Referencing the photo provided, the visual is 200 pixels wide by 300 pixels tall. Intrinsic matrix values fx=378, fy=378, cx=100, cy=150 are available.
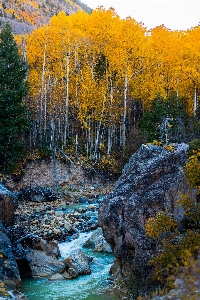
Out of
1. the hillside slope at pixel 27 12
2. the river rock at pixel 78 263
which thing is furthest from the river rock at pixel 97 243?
the hillside slope at pixel 27 12

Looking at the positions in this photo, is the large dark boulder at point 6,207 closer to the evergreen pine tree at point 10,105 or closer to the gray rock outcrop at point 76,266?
the gray rock outcrop at point 76,266

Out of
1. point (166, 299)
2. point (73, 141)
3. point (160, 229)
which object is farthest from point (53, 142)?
point (166, 299)

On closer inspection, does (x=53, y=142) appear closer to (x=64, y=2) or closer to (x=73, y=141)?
(x=73, y=141)

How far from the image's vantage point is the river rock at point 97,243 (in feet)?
45.5

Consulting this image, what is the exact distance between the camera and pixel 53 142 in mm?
28312

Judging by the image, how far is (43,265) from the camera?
39.0 ft

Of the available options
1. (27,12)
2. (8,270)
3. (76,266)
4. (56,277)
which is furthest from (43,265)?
(27,12)

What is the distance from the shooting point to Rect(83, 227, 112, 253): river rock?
13883mm

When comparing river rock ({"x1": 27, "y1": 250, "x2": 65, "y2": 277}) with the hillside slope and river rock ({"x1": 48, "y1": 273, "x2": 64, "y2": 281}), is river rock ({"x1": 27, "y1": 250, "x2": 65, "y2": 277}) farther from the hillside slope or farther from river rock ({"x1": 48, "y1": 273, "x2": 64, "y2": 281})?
the hillside slope

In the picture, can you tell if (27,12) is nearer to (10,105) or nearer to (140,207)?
(10,105)

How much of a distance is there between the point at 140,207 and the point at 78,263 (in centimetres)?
333

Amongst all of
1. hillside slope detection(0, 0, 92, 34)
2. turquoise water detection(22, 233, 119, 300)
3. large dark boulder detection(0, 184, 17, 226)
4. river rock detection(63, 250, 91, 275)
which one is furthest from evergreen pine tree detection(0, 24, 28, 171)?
hillside slope detection(0, 0, 92, 34)

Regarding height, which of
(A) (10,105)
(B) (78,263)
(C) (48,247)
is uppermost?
(A) (10,105)

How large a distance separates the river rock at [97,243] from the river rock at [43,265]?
2.14 meters
